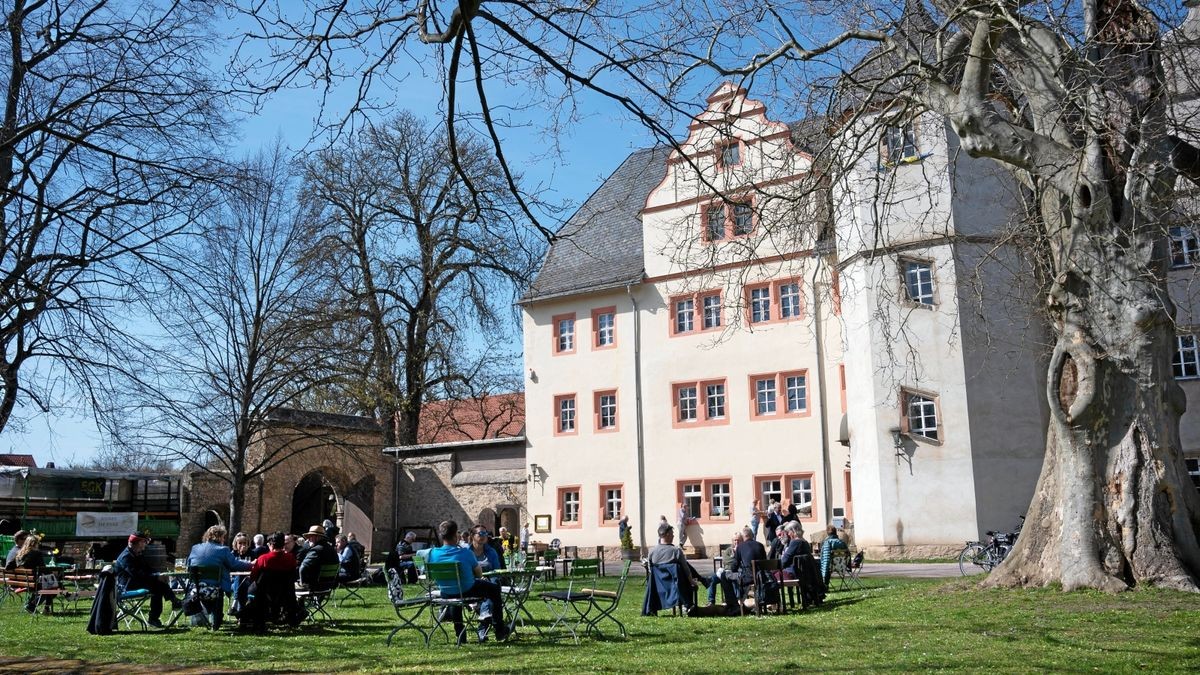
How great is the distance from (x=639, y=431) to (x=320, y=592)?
754 inches

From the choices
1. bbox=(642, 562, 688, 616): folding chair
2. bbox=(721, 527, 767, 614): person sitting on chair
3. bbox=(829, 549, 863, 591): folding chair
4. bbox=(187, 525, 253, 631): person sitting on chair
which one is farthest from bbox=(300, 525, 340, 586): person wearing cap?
bbox=(829, 549, 863, 591): folding chair

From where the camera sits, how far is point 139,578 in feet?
40.9

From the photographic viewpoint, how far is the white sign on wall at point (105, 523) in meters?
27.0

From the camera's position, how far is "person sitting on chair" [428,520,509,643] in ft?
33.0

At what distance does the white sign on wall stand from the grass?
1538 cm

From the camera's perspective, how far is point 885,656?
8.02m

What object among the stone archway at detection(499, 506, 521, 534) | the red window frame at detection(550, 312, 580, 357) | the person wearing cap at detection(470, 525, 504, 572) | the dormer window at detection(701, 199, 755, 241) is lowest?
the person wearing cap at detection(470, 525, 504, 572)

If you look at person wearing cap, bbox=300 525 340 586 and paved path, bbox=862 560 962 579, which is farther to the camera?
paved path, bbox=862 560 962 579

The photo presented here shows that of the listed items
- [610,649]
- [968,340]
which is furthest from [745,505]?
[610,649]

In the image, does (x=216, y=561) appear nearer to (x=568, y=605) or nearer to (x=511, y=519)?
(x=568, y=605)

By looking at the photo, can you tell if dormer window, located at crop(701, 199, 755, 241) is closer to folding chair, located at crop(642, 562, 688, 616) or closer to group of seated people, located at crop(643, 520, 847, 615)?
group of seated people, located at crop(643, 520, 847, 615)

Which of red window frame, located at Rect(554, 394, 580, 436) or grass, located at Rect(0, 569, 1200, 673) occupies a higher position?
red window frame, located at Rect(554, 394, 580, 436)

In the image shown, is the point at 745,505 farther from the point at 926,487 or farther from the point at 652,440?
the point at 926,487

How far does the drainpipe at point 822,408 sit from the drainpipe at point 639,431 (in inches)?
218
